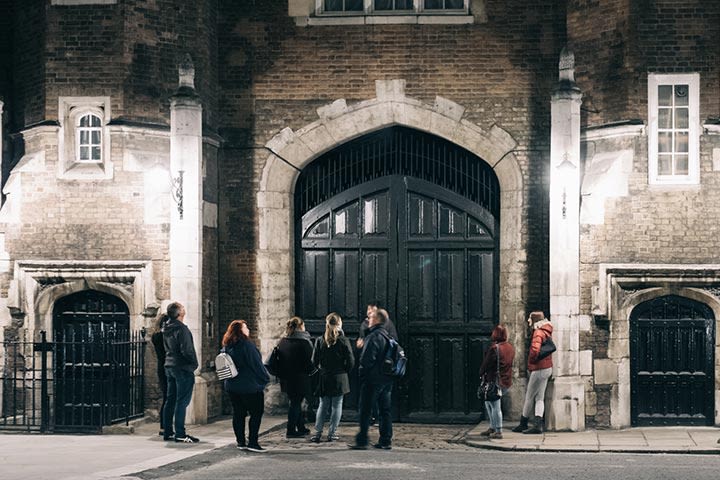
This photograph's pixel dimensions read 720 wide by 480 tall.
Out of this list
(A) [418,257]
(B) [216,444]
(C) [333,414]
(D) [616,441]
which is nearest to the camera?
(B) [216,444]

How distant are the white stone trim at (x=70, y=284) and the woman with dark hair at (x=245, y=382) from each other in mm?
3433

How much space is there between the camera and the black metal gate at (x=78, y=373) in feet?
54.0

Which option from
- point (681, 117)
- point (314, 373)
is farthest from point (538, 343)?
point (681, 117)

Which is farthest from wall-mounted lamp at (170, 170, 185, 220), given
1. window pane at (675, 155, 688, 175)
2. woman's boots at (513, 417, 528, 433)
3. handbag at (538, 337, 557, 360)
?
window pane at (675, 155, 688, 175)

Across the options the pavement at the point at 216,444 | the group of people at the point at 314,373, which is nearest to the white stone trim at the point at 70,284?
the group of people at the point at 314,373

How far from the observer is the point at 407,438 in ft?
55.6

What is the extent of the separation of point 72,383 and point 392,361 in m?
4.48

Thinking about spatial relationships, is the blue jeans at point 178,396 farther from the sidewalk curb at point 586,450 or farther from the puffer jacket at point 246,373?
the sidewalk curb at point 586,450

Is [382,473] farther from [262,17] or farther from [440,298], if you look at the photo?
[262,17]

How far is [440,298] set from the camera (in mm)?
19125

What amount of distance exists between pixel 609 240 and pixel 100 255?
6971 mm

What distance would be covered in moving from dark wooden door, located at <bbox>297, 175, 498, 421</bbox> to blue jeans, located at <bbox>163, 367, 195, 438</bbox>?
4.26m

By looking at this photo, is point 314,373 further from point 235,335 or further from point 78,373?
point 78,373

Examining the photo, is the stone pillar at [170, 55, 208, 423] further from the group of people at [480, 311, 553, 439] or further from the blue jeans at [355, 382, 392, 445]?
the group of people at [480, 311, 553, 439]
